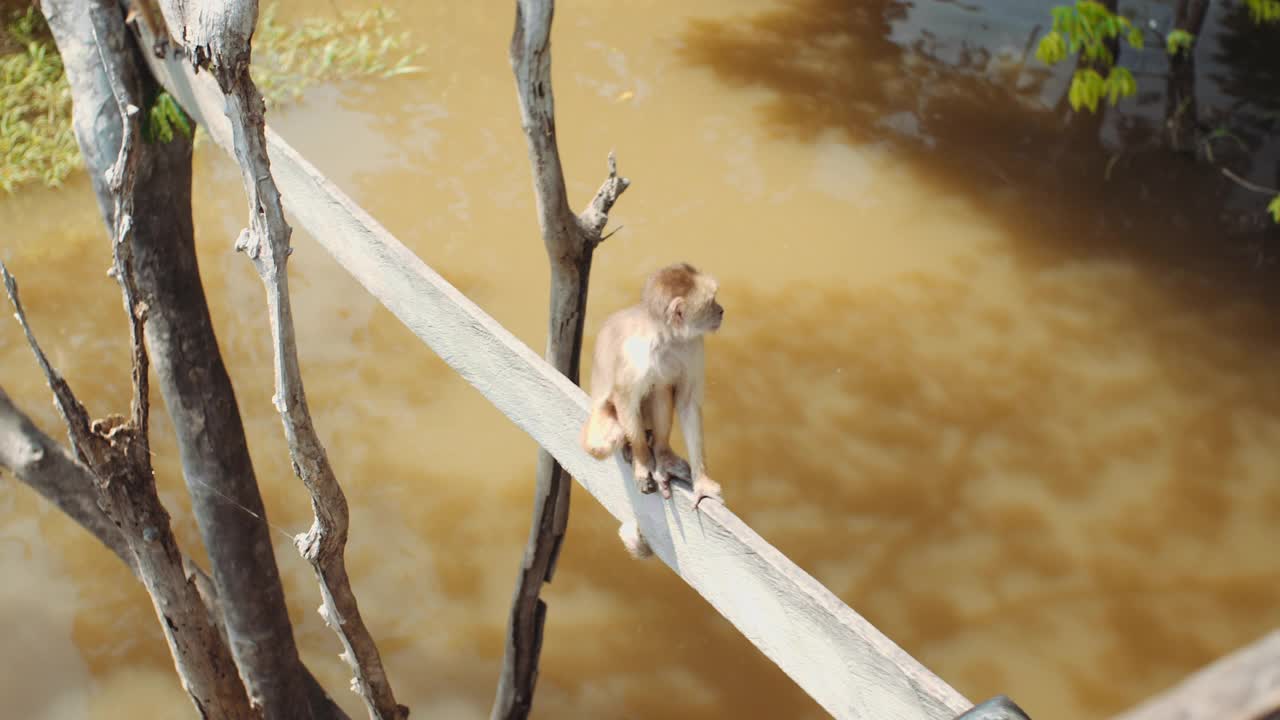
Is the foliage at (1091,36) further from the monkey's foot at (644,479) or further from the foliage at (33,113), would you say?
the foliage at (33,113)

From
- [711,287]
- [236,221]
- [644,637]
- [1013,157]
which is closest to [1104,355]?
[1013,157]

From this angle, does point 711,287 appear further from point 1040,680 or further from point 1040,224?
point 1040,224

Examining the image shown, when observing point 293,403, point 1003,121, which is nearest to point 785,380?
point 1003,121

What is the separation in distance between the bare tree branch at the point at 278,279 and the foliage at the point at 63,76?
537cm

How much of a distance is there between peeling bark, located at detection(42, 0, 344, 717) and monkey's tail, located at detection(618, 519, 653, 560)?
1.34 meters

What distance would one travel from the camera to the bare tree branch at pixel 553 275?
229 cm

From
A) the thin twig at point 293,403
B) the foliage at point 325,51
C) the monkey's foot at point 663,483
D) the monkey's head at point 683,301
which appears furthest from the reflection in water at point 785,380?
the monkey's head at point 683,301

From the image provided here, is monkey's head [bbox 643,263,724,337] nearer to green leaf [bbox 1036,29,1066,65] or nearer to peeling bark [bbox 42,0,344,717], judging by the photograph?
peeling bark [bbox 42,0,344,717]

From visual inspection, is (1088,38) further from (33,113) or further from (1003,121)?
(33,113)

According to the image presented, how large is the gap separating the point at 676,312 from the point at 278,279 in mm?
726

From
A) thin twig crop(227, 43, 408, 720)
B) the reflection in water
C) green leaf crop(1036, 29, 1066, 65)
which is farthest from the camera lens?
green leaf crop(1036, 29, 1066, 65)

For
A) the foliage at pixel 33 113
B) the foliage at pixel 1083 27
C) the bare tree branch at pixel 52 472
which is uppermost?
the foliage at pixel 1083 27

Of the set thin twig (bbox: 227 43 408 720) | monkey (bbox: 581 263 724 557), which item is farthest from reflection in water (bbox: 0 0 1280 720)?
monkey (bbox: 581 263 724 557)

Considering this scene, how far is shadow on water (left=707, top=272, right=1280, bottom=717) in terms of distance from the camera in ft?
14.5
